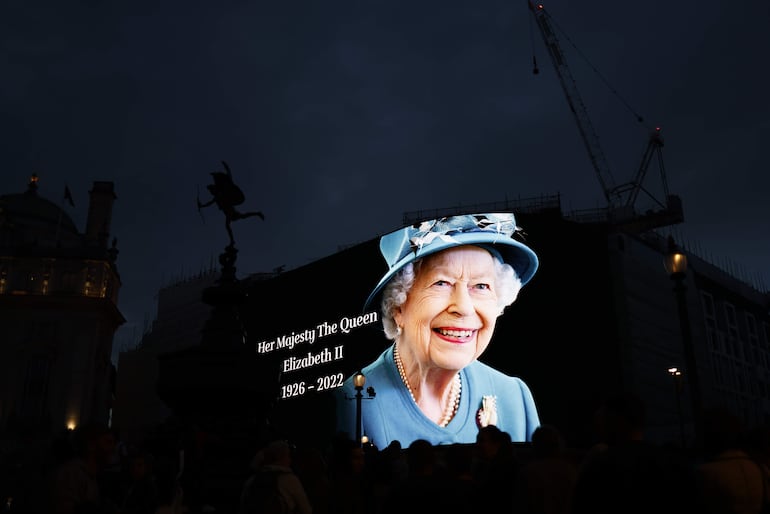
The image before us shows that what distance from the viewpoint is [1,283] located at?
43.8 metres

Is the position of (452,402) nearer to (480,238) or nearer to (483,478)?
(480,238)

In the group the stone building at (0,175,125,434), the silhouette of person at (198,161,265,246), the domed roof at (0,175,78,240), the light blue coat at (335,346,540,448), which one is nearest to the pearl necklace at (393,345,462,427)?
the light blue coat at (335,346,540,448)

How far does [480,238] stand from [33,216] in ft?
114

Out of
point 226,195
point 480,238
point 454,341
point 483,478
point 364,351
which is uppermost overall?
point 480,238

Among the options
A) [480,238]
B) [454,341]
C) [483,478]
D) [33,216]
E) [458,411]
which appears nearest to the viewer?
[483,478]

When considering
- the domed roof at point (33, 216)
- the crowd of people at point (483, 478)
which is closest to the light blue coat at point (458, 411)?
the crowd of people at point (483, 478)

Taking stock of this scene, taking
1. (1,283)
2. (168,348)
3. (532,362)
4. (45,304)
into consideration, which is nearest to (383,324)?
(532,362)

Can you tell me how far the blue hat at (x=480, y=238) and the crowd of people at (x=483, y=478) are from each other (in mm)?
26425

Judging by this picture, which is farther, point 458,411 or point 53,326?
point 53,326

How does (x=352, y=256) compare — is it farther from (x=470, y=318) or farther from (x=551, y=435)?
(x=551, y=435)

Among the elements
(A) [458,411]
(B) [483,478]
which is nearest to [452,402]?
Answer: (A) [458,411]

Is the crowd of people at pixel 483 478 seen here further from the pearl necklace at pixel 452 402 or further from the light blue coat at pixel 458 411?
the pearl necklace at pixel 452 402

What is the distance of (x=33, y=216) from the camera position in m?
48.9

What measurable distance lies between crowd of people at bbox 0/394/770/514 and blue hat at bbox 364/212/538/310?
26425 mm
